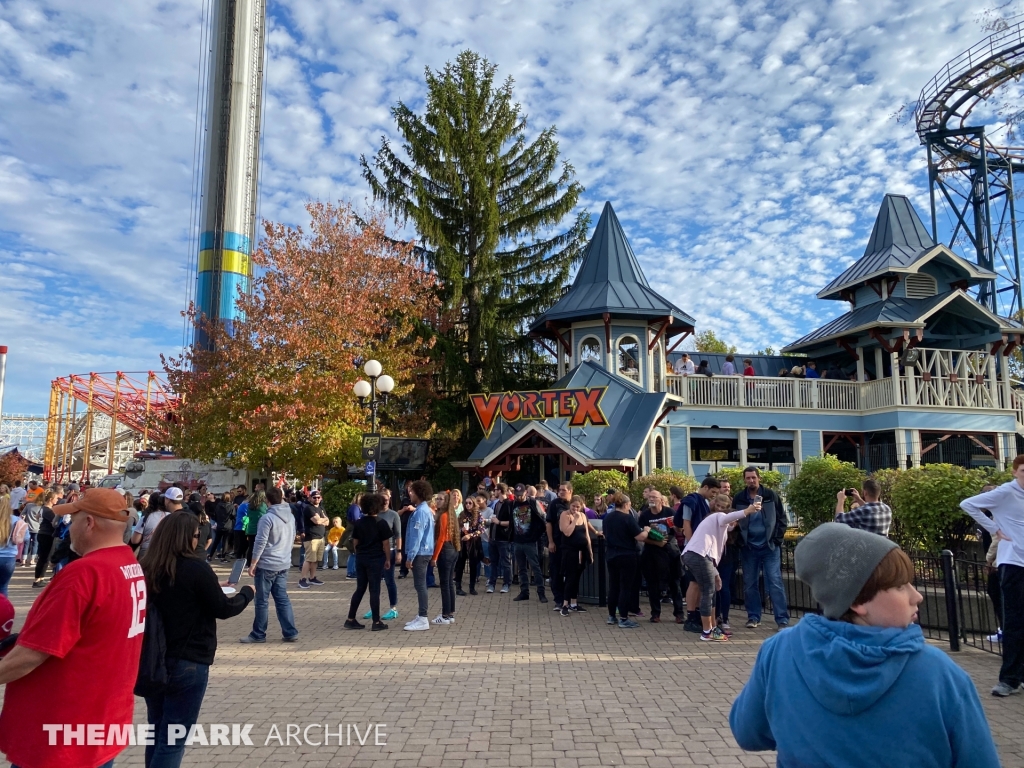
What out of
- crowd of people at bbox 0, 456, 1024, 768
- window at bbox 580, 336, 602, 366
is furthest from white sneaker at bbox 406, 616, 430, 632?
window at bbox 580, 336, 602, 366

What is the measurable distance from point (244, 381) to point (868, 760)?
19.1 m

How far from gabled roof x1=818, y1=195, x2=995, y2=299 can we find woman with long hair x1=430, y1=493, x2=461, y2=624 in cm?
2078

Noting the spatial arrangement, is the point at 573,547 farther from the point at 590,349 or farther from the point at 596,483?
the point at 590,349

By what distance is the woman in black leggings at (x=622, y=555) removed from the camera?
9.27 m

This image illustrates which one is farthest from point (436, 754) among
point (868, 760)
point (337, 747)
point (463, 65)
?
point (463, 65)

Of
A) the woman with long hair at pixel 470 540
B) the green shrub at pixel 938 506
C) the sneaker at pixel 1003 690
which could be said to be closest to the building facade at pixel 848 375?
the woman with long hair at pixel 470 540

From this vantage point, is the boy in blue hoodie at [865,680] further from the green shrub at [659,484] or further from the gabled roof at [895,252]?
the gabled roof at [895,252]

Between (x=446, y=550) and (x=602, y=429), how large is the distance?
40.0ft

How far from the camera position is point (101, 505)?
3.09 m

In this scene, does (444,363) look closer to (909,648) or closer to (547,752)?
(547,752)

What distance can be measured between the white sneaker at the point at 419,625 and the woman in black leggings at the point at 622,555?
236 centimetres

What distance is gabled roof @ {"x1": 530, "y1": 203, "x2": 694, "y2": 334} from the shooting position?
78.6ft

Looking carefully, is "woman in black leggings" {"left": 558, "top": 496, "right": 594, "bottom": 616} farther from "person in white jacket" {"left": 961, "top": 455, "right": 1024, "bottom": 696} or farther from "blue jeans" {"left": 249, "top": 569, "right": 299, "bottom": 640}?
"person in white jacket" {"left": 961, "top": 455, "right": 1024, "bottom": 696}

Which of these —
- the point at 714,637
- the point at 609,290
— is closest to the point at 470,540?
the point at 714,637
